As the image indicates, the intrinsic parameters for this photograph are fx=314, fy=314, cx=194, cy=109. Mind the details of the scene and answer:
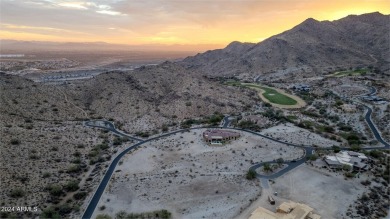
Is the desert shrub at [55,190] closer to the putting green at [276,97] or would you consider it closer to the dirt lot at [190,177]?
the dirt lot at [190,177]

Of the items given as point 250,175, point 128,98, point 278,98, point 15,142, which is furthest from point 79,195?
point 278,98

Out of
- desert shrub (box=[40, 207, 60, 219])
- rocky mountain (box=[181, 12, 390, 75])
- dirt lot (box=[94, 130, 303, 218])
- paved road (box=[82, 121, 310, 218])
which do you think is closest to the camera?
desert shrub (box=[40, 207, 60, 219])

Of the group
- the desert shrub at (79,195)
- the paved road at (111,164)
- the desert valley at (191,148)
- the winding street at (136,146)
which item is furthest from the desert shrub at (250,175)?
the desert shrub at (79,195)

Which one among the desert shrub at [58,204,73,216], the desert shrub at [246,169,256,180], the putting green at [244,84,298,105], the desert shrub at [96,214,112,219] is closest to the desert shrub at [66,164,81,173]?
the desert shrub at [58,204,73,216]

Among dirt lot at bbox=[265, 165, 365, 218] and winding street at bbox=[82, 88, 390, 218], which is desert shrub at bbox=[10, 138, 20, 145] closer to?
winding street at bbox=[82, 88, 390, 218]

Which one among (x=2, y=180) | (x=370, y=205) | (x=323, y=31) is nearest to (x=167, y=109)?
(x=2, y=180)

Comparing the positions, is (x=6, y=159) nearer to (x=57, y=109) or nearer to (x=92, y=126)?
(x=92, y=126)
